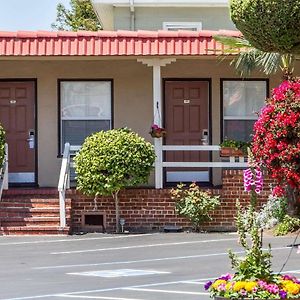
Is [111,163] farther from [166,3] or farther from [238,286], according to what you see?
[238,286]

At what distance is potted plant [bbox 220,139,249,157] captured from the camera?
2198cm

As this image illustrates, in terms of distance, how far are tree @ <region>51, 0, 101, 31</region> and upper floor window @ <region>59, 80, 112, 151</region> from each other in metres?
20.1

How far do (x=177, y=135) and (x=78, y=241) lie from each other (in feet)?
15.9

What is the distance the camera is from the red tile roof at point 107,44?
2175cm

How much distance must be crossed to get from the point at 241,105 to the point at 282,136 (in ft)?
15.2

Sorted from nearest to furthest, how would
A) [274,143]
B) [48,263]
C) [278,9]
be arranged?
[278,9] → [48,263] → [274,143]

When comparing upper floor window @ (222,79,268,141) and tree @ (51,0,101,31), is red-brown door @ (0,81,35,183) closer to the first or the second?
upper floor window @ (222,79,268,141)

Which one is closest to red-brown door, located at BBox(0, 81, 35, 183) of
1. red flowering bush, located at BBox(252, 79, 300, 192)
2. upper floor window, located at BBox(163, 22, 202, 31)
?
upper floor window, located at BBox(163, 22, 202, 31)

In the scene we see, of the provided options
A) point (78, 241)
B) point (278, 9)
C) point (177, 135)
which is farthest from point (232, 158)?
point (278, 9)

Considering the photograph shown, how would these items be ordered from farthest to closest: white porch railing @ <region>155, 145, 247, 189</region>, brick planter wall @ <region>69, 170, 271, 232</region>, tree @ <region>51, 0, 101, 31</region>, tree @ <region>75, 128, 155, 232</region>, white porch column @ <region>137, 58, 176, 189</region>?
1. tree @ <region>51, 0, 101, 31</region>
2. white porch column @ <region>137, 58, 176, 189</region>
3. white porch railing @ <region>155, 145, 247, 189</region>
4. brick planter wall @ <region>69, 170, 271, 232</region>
5. tree @ <region>75, 128, 155, 232</region>

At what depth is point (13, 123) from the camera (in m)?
23.6

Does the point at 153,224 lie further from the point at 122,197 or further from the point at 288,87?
the point at 288,87

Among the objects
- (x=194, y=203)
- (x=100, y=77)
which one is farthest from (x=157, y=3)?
(x=194, y=203)

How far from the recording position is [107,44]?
71.5ft
